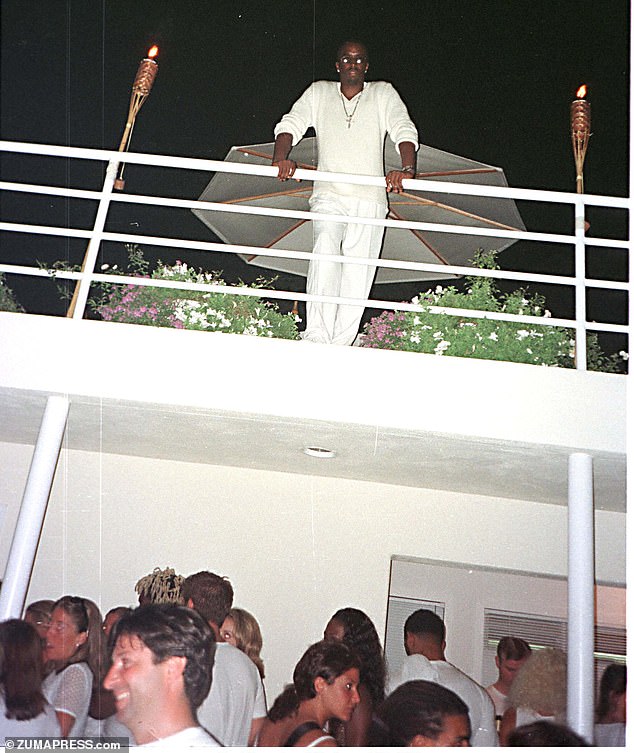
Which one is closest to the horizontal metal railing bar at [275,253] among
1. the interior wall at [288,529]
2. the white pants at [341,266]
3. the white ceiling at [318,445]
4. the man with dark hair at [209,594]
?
the white pants at [341,266]

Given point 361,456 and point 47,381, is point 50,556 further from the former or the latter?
point 361,456

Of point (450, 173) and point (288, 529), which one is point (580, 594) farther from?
point (450, 173)

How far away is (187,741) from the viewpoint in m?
2.75

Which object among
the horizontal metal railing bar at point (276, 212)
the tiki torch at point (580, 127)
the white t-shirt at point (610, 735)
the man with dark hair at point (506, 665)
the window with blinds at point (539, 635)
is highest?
the tiki torch at point (580, 127)

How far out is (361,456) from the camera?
3.20m

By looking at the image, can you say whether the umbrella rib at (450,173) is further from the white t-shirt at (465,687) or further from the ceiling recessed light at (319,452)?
the white t-shirt at (465,687)

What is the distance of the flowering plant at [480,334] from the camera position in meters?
3.21

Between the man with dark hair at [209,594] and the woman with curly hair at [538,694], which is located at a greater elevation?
the man with dark hair at [209,594]

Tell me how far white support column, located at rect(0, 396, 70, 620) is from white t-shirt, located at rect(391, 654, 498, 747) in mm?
1195

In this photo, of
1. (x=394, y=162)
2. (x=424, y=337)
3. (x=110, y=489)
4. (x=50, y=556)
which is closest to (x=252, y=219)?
(x=394, y=162)

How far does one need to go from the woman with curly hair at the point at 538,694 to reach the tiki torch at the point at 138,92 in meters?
2.10

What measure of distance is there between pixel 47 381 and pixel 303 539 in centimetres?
95

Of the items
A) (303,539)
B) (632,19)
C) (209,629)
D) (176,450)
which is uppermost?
(632,19)

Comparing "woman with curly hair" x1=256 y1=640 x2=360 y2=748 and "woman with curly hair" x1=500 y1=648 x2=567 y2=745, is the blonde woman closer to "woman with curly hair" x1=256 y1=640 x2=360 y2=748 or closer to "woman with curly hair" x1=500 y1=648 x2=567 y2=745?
"woman with curly hair" x1=256 y1=640 x2=360 y2=748
